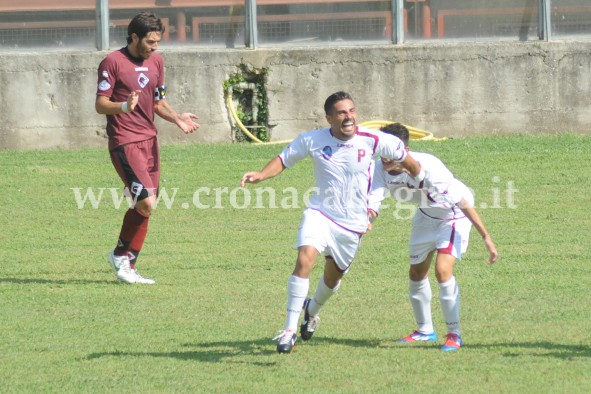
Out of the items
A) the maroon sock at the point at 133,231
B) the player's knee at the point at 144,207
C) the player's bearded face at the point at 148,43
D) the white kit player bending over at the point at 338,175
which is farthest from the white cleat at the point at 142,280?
the white kit player bending over at the point at 338,175

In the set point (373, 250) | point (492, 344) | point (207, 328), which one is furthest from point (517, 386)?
point (373, 250)

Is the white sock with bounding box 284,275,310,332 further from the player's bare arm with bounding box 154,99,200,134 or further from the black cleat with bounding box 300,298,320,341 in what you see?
the player's bare arm with bounding box 154,99,200,134

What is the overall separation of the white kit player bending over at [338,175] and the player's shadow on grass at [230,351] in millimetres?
239

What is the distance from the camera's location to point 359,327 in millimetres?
7777

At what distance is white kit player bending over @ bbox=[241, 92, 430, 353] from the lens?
6.99 metres

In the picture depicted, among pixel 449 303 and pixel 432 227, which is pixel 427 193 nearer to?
pixel 432 227

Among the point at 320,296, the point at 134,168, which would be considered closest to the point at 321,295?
the point at 320,296

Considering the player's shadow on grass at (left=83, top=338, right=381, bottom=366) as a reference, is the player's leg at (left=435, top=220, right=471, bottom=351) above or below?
above

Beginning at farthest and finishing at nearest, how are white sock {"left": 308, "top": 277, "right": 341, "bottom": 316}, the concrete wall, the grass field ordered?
the concrete wall
white sock {"left": 308, "top": 277, "right": 341, "bottom": 316}
the grass field

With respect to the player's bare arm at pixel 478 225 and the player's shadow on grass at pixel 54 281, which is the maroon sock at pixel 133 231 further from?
the player's bare arm at pixel 478 225

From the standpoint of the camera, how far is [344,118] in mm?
7008

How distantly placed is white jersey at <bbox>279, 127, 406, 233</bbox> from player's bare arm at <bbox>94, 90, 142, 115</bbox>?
210 cm

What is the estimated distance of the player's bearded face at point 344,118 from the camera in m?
6.99

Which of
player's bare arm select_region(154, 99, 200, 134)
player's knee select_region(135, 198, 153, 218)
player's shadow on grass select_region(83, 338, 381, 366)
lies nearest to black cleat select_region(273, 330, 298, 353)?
player's shadow on grass select_region(83, 338, 381, 366)
